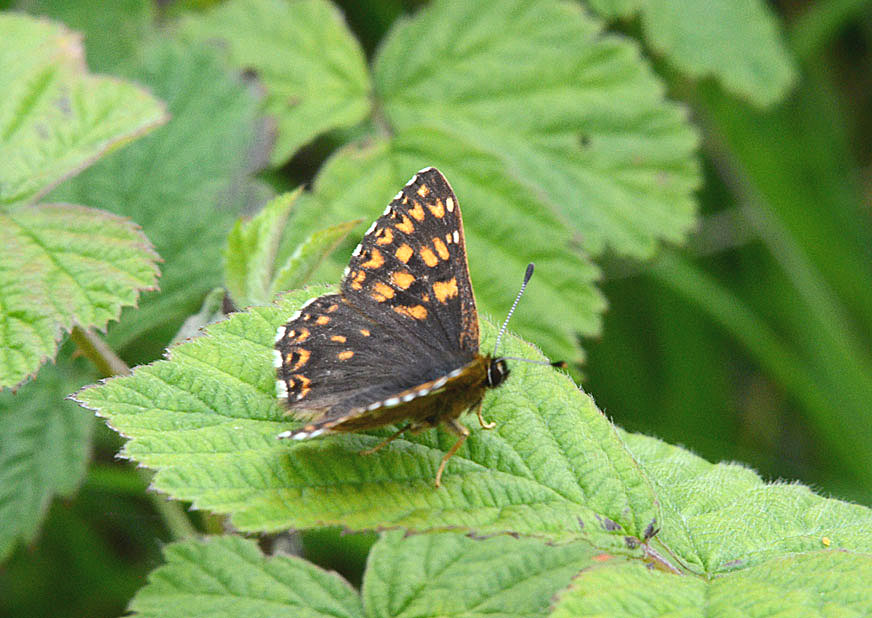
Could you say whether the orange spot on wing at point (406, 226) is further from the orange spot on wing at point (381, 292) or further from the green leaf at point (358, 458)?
the green leaf at point (358, 458)

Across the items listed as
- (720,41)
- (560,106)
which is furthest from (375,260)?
(720,41)

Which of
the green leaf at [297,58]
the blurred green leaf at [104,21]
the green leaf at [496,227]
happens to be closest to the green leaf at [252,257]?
the green leaf at [496,227]

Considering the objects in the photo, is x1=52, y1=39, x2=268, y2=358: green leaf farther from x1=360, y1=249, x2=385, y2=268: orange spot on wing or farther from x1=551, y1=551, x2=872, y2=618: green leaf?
x1=551, y1=551, x2=872, y2=618: green leaf

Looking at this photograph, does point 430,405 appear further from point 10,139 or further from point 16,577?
point 16,577

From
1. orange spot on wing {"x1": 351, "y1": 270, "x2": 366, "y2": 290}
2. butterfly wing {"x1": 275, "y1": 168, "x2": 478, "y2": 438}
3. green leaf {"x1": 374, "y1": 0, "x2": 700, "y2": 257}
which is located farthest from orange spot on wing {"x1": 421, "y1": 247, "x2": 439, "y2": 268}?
green leaf {"x1": 374, "y1": 0, "x2": 700, "y2": 257}

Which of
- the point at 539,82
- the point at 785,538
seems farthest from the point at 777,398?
the point at 785,538

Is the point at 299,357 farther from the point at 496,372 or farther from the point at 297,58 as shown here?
the point at 297,58
